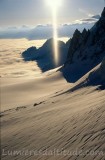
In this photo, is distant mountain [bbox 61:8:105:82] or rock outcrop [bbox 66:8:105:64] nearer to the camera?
distant mountain [bbox 61:8:105:82]

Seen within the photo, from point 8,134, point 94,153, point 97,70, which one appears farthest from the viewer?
point 97,70

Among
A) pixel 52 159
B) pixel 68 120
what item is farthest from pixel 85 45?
pixel 52 159

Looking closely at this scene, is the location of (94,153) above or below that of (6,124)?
above

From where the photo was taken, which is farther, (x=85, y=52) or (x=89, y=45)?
(x=89, y=45)

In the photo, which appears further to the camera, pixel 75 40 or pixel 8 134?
pixel 75 40

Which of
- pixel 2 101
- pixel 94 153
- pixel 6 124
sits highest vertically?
pixel 94 153

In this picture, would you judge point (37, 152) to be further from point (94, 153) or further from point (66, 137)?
point (94, 153)

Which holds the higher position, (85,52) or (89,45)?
(89,45)

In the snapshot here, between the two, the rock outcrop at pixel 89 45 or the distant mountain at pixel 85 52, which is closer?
the distant mountain at pixel 85 52
